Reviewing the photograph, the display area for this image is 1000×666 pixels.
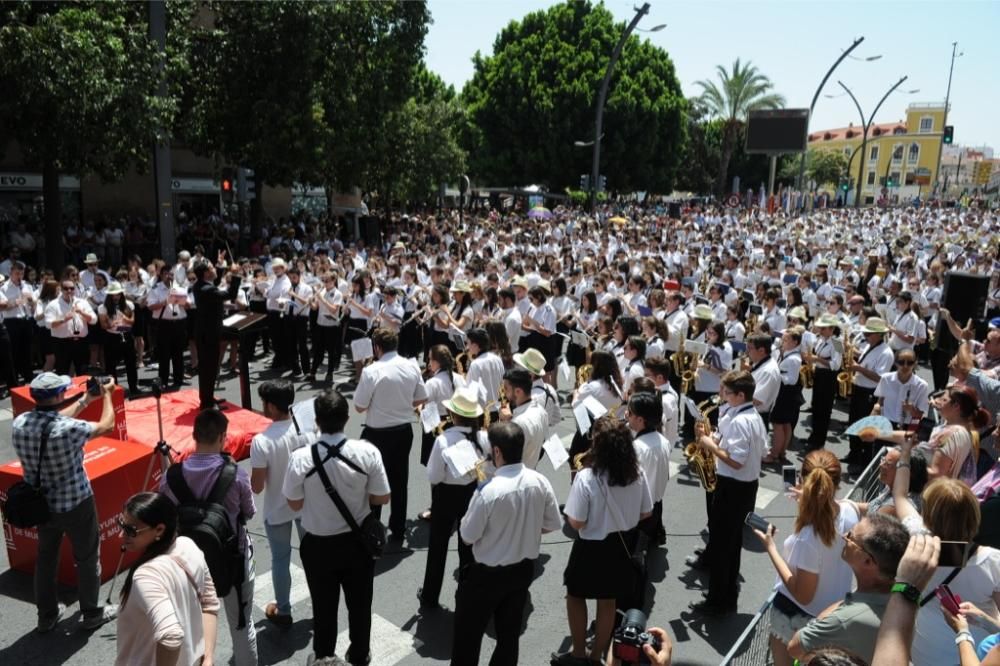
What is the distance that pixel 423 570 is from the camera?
243 inches

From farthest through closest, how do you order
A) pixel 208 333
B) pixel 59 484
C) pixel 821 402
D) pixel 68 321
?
pixel 68 321
pixel 821 402
pixel 208 333
pixel 59 484

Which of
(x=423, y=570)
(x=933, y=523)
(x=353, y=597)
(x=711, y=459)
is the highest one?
(x=933, y=523)

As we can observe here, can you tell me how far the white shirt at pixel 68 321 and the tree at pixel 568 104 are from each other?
109ft

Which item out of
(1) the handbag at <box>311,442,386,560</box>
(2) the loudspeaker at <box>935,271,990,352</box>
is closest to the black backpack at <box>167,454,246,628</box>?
(1) the handbag at <box>311,442,386,560</box>

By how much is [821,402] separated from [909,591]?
22.9 ft

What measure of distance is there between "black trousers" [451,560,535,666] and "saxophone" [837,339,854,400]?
6498 millimetres

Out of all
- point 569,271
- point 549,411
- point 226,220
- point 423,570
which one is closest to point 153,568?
point 423,570

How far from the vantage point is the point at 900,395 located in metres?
7.91

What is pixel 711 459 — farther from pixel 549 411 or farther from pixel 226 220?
pixel 226 220

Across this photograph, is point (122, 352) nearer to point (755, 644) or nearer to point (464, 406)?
point (464, 406)

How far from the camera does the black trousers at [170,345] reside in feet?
36.2

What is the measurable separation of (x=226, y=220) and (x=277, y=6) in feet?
27.4

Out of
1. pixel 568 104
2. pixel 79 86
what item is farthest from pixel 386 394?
pixel 568 104

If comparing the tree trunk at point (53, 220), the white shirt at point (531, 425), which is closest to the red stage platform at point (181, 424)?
the white shirt at point (531, 425)
